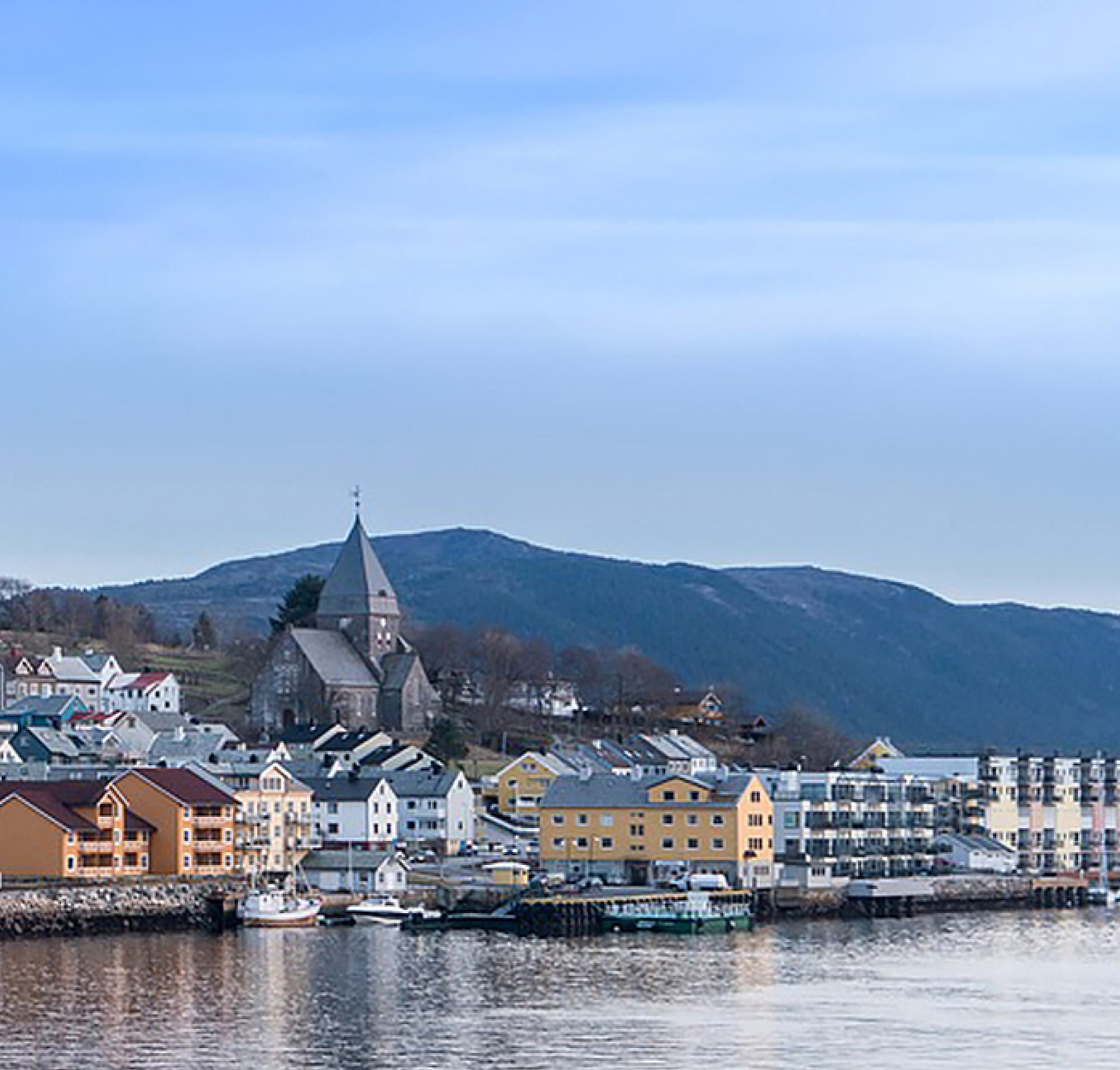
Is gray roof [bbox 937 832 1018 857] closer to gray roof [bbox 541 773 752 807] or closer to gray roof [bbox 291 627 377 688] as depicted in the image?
gray roof [bbox 541 773 752 807]

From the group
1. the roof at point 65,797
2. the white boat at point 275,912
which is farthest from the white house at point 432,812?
the white boat at point 275,912

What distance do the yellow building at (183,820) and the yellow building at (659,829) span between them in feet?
43.3

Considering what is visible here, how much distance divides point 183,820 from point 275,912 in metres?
5.51

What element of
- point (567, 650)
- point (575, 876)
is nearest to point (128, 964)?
point (575, 876)

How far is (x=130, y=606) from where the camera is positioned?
575 feet

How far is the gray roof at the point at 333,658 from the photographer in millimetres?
121625

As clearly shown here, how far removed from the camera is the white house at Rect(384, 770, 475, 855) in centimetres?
9156

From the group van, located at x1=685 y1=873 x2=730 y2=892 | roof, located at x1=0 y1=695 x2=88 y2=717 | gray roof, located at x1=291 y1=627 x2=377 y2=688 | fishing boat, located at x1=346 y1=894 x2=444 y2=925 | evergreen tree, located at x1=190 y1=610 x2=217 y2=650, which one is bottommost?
fishing boat, located at x1=346 y1=894 x2=444 y2=925

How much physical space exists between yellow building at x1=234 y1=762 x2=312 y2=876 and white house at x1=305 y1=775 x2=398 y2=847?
92.9 inches

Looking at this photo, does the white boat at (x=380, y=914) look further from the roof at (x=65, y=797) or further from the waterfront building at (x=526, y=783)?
the waterfront building at (x=526, y=783)

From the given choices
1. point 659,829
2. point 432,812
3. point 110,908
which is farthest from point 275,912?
point 432,812

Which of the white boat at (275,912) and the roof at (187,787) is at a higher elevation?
the roof at (187,787)

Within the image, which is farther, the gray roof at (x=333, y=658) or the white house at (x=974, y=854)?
the gray roof at (x=333, y=658)

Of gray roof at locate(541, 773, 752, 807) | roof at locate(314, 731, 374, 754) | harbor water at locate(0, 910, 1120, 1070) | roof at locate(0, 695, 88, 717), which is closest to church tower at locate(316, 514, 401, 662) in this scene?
roof at locate(314, 731, 374, 754)
